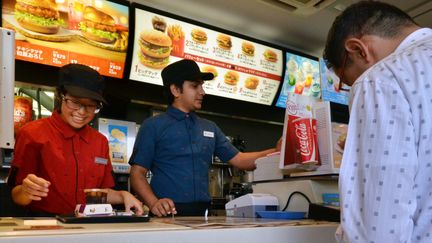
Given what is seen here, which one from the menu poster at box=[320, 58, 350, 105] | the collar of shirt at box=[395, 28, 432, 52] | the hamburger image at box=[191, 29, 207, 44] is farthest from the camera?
the menu poster at box=[320, 58, 350, 105]

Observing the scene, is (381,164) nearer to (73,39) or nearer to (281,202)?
(281,202)

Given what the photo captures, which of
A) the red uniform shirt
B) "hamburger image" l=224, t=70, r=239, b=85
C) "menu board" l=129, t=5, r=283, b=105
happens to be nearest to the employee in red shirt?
the red uniform shirt

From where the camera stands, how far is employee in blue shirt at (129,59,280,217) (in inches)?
81.0

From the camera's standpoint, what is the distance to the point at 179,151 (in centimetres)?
212

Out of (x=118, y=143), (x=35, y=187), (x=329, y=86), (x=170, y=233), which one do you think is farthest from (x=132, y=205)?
(x=329, y=86)

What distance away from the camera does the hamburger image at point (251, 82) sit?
12.2ft

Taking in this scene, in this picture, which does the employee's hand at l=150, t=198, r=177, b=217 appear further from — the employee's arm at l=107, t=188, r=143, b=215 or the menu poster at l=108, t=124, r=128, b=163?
the menu poster at l=108, t=124, r=128, b=163

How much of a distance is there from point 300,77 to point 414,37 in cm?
325

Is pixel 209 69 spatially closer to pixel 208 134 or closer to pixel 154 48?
pixel 154 48

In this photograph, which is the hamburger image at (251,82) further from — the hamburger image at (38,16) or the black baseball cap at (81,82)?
the black baseball cap at (81,82)

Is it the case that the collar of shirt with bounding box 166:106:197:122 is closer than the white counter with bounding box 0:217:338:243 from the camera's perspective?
No

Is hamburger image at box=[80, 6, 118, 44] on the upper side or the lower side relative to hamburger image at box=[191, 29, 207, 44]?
lower

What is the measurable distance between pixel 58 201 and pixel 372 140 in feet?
4.38

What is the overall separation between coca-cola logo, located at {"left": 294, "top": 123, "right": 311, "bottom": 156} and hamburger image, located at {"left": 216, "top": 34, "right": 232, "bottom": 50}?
2123 mm
